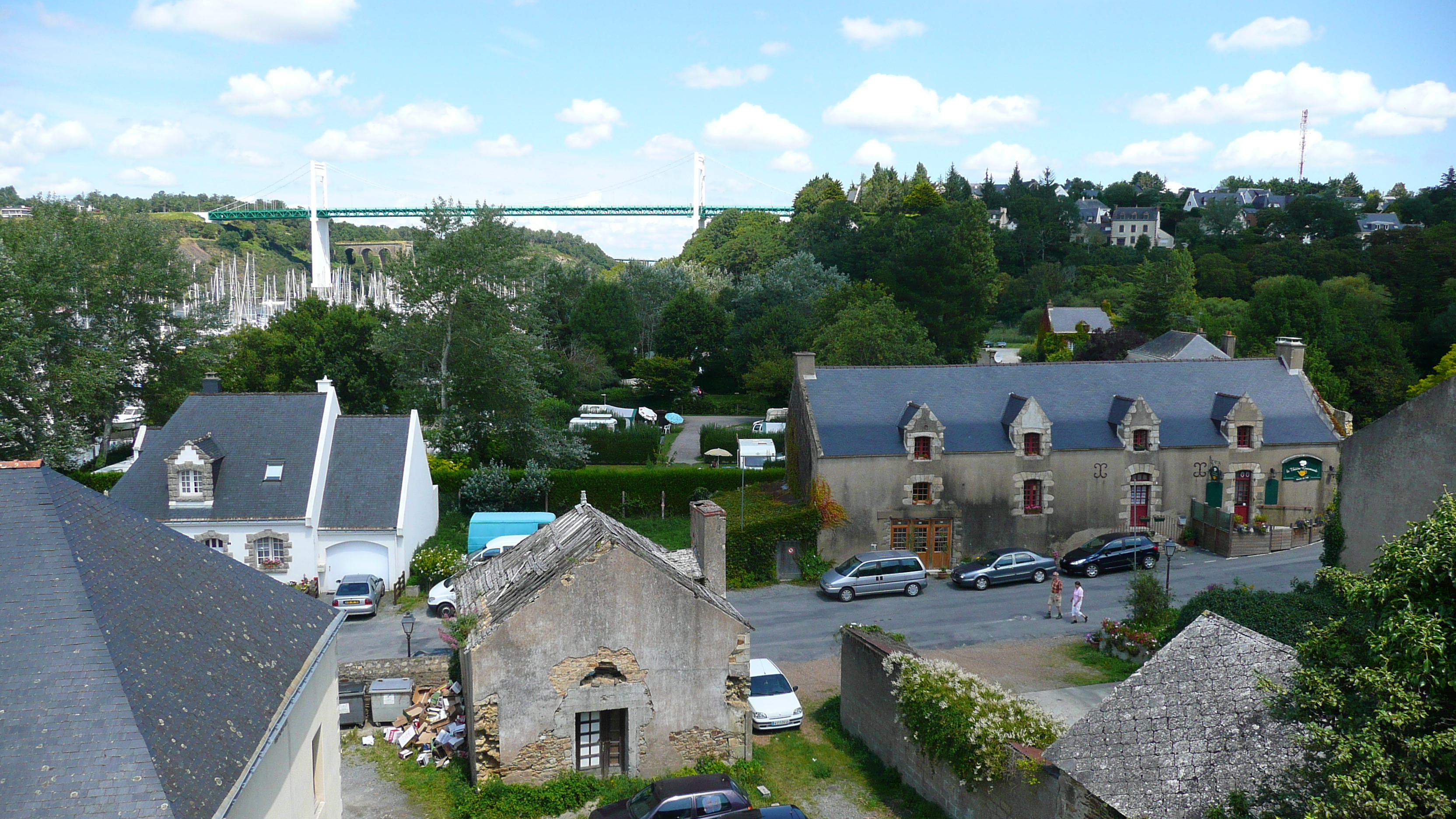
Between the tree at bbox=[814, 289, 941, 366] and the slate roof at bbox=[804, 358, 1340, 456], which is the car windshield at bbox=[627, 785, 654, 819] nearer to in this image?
the slate roof at bbox=[804, 358, 1340, 456]

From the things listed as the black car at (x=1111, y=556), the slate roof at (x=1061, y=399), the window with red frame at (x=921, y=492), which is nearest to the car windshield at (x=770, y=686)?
the slate roof at (x=1061, y=399)

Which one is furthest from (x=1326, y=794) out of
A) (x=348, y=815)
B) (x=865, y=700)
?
(x=348, y=815)

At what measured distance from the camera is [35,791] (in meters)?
8.29

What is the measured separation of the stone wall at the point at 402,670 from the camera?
74.9 ft

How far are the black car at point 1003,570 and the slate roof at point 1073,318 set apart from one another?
4972 cm

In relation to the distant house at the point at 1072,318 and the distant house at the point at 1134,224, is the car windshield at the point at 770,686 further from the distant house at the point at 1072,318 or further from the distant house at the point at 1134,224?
the distant house at the point at 1134,224

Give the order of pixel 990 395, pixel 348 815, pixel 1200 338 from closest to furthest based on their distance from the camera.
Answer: pixel 348 815 → pixel 990 395 → pixel 1200 338

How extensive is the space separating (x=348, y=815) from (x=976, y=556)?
2325 cm

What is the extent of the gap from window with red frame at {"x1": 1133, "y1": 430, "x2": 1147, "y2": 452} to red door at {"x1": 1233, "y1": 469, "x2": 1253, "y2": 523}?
12.1 feet

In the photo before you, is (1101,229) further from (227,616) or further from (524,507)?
(227,616)

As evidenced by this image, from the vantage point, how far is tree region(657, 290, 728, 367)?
74312 millimetres

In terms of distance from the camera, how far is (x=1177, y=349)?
180 feet

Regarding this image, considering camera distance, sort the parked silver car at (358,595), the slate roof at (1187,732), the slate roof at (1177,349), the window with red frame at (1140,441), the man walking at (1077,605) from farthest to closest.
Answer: the slate roof at (1177,349) → the window with red frame at (1140,441) → the parked silver car at (358,595) → the man walking at (1077,605) → the slate roof at (1187,732)

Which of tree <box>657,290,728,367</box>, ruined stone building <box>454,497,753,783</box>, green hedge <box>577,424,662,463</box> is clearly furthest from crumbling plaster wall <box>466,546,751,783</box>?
tree <box>657,290,728,367</box>
